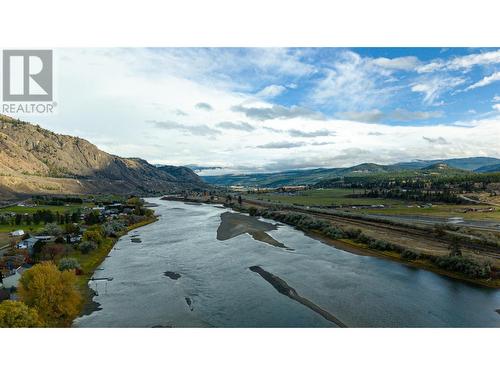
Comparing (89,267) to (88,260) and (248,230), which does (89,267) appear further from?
(248,230)

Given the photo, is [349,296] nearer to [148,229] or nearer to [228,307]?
[228,307]

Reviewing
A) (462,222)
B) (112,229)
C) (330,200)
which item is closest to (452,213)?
(462,222)

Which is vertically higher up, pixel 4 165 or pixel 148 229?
pixel 4 165

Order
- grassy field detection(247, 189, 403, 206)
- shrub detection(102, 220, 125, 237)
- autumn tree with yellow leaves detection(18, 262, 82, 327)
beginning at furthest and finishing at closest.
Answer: grassy field detection(247, 189, 403, 206) < shrub detection(102, 220, 125, 237) < autumn tree with yellow leaves detection(18, 262, 82, 327)

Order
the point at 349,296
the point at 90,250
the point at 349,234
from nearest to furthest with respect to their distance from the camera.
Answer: the point at 349,296, the point at 90,250, the point at 349,234

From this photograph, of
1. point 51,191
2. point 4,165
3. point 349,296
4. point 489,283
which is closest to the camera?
point 349,296

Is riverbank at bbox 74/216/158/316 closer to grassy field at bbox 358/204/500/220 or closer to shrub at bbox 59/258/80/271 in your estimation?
shrub at bbox 59/258/80/271

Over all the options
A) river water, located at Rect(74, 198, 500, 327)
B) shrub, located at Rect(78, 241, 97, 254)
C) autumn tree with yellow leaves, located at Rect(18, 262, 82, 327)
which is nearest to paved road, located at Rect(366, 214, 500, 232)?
river water, located at Rect(74, 198, 500, 327)

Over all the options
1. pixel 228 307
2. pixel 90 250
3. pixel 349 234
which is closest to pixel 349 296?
pixel 228 307
